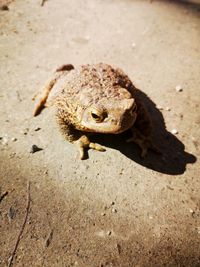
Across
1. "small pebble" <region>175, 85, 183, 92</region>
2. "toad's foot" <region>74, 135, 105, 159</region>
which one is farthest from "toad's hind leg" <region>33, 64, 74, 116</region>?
"small pebble" <region>175, 85, 183, 92</region>

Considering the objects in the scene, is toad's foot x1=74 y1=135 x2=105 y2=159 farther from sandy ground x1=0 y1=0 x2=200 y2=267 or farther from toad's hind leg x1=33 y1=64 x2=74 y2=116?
toad's hind leg x1=33 y1=64 x2=74 y2=116

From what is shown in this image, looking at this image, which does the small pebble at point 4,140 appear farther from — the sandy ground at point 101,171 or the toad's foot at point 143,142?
the toad's foot at point 143,142

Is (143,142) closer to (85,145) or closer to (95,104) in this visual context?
(85,145)

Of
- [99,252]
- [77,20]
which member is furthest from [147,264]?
[77,20]

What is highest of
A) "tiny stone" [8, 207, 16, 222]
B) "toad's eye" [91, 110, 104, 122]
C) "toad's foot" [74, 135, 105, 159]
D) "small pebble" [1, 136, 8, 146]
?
"toad's eye" [91, 110, 104, 122]

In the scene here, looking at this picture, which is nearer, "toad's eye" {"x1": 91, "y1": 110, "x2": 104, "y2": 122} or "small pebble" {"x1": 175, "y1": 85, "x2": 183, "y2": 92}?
"toad's eye" {"x1": 91, "y1": 110, "x2": 104, "y2": 122}

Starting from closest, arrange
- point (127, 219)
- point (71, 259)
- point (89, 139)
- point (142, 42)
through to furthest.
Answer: point (71, 259) < point (127, 219) < point (89, 139) < point (142, 42)

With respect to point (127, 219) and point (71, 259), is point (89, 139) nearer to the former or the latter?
point (127, 219)

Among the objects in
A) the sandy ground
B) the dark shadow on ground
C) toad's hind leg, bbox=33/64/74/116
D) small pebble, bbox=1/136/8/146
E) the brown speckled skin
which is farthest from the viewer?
toad's hind leg, bbox=33/64/74/116
